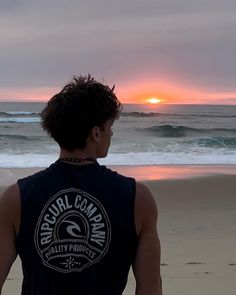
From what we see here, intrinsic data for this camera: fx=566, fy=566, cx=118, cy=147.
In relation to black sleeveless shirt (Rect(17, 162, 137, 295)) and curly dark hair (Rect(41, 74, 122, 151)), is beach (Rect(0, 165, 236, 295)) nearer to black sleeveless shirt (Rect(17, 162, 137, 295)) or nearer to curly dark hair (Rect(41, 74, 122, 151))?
black sleeveless shirt (Rect(17, 162, 137, 295))

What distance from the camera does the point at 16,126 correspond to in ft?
107

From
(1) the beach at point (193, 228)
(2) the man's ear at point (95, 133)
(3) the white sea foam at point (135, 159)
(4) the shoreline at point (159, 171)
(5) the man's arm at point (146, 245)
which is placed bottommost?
(1) the beach at point (193, 228)

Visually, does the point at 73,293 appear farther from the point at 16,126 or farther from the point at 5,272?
the point at 16,126

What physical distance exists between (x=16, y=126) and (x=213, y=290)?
29.2m

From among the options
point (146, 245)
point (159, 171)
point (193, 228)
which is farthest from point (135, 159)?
point (146, 245)

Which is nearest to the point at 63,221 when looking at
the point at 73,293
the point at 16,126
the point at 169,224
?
the point at 73,293

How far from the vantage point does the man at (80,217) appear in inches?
57.7

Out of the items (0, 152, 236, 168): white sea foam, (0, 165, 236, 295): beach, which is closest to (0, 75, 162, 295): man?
(0, 165, 236, 295): beach

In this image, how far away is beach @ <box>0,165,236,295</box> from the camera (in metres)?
4.46

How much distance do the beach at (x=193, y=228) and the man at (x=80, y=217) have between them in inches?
109

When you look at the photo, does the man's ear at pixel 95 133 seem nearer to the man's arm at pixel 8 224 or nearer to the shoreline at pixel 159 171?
the man's arm at pixel 8 224

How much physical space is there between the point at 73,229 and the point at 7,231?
176 millimetres

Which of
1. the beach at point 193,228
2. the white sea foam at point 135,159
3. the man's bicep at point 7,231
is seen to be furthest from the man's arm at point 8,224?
the white sea foam at point 135,159

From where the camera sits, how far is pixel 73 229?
1.47 meters
